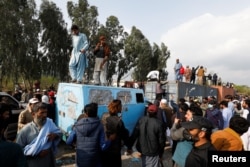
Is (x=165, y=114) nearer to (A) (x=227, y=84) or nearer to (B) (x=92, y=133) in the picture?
(B) (x=92, y=133)

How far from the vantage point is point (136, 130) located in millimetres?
4633

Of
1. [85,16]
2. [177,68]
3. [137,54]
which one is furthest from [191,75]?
[137,54]

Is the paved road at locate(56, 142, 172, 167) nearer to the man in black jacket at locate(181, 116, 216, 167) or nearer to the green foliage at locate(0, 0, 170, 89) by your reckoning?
the man in black jacket at locate(181, 116, 216, 167)

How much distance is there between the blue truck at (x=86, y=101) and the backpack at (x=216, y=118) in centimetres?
236

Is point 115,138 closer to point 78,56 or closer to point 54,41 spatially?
point 78,56

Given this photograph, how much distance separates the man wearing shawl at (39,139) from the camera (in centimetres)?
343

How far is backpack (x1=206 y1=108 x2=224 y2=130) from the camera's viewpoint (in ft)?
22.9

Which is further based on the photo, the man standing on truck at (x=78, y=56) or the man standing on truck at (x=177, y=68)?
the man standing on truck at (x=177, y=68)

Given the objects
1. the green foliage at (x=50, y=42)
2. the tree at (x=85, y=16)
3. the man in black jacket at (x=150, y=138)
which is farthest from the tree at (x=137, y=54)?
the man in black jacket at (x=150, y=138)

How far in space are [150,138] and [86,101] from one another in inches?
109

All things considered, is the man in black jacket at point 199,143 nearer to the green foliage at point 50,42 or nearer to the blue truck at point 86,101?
the blue truck at point 86,101

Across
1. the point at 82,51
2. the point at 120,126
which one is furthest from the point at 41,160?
the point at 82,51

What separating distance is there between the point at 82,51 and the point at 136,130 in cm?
419

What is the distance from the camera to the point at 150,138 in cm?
448
